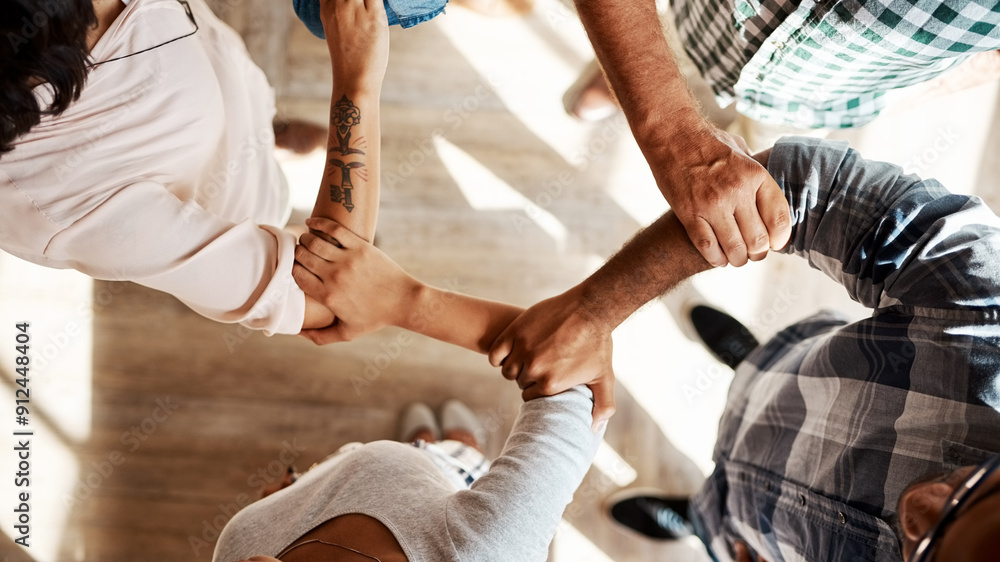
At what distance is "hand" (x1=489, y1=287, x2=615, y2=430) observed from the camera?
41.7 inches

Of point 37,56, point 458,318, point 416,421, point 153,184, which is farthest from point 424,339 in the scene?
point 37,56

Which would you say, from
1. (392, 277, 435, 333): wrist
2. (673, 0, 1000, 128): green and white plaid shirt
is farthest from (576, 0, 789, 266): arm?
(392, 277, 435, 333): wrist

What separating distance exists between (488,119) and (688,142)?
3.18 ft

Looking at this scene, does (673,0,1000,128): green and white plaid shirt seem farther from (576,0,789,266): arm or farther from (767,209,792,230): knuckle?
(767,209,792,230): knuckle

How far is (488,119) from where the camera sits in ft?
6.00

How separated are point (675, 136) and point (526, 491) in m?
0.69

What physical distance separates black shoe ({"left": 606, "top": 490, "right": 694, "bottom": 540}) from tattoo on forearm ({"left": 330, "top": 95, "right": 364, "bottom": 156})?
54.7 inches

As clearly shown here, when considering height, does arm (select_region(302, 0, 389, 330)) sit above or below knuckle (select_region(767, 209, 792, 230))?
below

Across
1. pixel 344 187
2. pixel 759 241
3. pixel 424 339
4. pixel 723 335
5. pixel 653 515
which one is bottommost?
pixel 653 515

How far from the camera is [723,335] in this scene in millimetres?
1743

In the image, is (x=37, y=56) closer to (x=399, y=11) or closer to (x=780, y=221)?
(x=399, y=11)

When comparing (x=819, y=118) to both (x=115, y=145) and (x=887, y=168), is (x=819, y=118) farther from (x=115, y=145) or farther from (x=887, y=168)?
(x=115, y=145)

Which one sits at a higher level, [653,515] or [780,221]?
[780,221]

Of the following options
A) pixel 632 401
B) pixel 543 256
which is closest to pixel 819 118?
pixel 543 256
